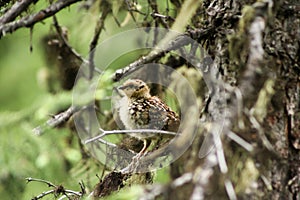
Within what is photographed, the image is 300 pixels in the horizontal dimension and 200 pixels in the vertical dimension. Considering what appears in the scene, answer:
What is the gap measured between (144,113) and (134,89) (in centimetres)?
23

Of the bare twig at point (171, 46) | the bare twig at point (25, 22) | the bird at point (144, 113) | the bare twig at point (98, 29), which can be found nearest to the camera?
the bare twig at point (25, 22)

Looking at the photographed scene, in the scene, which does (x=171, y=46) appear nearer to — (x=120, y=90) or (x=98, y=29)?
(x=120, y=90)

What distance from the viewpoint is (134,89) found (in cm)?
338

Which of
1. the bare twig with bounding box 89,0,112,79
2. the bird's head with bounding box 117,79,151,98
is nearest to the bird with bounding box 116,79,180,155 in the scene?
the bird's head with bounding box 117,79,151,98

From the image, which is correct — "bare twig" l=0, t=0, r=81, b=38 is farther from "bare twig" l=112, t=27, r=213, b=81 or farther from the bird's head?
the bird's head

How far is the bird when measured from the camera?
3.13 m

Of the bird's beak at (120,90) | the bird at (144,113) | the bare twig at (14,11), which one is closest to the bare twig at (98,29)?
the bird's beak at (120,90)

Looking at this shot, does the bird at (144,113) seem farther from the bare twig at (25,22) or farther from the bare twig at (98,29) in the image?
the bare twig at (25,22)

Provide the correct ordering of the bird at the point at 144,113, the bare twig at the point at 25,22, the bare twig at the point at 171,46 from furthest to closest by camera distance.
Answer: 1. the bird at the point at 144,113
2. the bare twig at the point at 171,46
3. the bare twig at the point at 25,22

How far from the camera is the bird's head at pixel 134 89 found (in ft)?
11.0

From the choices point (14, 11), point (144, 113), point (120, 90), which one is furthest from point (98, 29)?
point (14, 11)

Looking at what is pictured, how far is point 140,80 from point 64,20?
1322 millimetres

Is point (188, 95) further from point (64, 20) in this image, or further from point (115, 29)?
point (64, 20)

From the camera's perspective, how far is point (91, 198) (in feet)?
8.96
